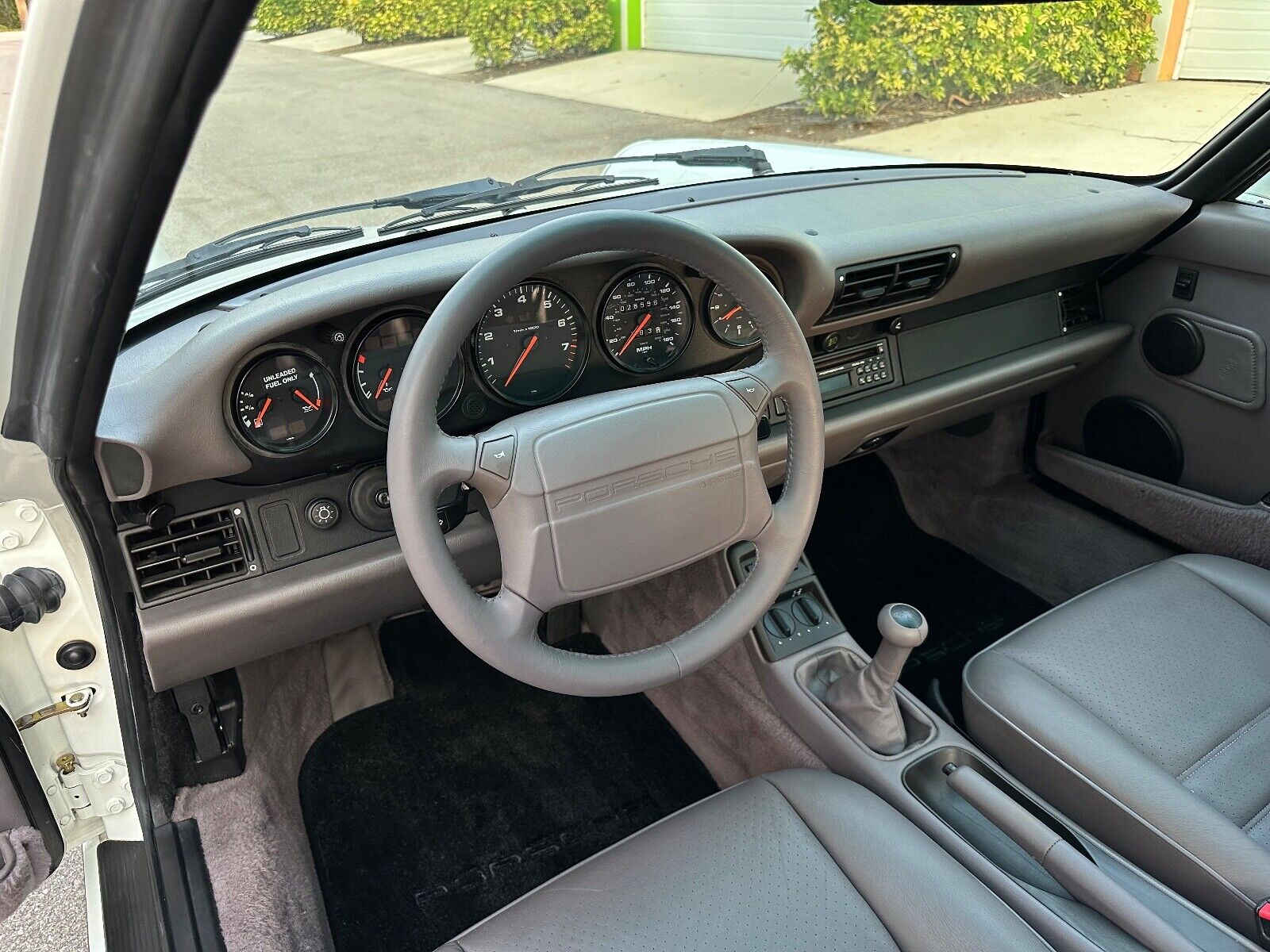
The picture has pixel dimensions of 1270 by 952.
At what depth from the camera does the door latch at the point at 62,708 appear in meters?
→ 1.57

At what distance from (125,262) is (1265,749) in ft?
6.19

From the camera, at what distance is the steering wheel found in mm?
1215

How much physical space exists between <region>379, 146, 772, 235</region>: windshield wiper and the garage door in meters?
0.48

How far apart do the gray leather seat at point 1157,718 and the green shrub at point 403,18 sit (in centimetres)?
164

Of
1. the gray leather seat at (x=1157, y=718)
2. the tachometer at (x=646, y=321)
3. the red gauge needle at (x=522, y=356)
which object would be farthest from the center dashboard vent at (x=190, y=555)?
the gray leather seat at (x=1157, y=718)

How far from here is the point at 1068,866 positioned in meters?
1.43

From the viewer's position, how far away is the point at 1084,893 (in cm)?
141

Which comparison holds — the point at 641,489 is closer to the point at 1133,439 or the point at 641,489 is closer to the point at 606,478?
the point at 606,478

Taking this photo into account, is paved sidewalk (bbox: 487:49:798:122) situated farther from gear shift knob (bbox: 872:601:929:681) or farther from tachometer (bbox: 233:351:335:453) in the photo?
gear shift knob (bbox: 872:601:929:681)

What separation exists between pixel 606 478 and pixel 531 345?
39 centimetres

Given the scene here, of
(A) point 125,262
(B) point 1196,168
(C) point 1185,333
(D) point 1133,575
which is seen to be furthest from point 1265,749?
(A) point 125,262

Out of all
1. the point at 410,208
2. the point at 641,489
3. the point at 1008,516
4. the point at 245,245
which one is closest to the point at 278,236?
the point at 245,245

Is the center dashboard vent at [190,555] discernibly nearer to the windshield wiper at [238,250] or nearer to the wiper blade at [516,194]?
the windshield wiper at [238,250]

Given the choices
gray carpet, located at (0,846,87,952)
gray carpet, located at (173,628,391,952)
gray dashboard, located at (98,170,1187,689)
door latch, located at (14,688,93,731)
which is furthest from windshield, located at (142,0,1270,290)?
gray carpet, located at (0,846,87,952)
